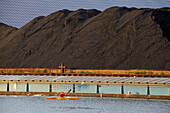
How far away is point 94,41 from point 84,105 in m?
87.5

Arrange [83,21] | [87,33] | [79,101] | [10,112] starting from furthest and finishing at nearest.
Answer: [83,21] < [87,33] < [79,101] < [10,112]

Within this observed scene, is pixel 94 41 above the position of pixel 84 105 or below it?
above

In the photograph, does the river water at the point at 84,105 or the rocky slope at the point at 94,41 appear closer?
the river water at the point at 84,105

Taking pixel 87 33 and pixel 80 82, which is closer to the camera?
pixel 80 82

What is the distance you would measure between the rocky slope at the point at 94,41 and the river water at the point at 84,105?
210ft

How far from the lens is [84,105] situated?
7250 centimetres

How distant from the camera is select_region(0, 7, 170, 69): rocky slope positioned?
148 metres

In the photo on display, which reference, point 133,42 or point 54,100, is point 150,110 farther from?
point 133,42

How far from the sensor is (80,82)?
291 ft

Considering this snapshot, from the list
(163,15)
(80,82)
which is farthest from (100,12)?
(80,82)

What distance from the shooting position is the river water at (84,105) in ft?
216

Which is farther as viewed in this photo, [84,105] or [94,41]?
[94,41]

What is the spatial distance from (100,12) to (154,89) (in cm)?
10656

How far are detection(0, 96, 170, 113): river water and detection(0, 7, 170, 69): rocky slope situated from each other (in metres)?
64.0
